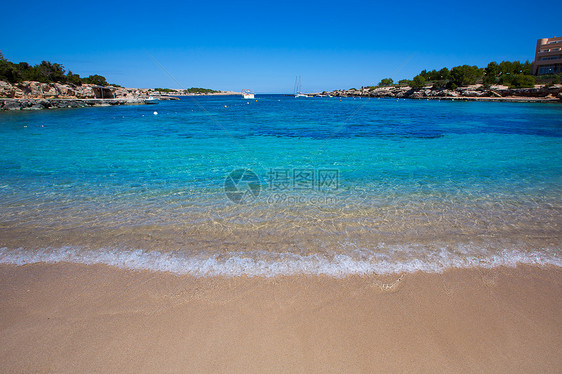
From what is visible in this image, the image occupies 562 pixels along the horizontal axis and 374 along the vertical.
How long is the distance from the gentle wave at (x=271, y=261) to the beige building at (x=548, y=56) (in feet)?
420

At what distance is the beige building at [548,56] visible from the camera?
91.2m

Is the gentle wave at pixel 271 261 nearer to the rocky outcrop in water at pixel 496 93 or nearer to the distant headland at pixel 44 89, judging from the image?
A: the distant headland at pixel 44 89

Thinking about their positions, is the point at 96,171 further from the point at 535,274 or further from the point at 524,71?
the point at 524,71

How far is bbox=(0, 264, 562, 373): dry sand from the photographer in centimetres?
253

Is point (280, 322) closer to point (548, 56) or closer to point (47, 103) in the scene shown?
point (47, 103)

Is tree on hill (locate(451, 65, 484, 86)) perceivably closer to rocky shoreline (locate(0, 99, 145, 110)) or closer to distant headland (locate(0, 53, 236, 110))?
distant headland (locate(0, 53, 236, 110))

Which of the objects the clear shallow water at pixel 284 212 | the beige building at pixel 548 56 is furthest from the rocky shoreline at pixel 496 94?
the clear shallow water at pixel 284 212

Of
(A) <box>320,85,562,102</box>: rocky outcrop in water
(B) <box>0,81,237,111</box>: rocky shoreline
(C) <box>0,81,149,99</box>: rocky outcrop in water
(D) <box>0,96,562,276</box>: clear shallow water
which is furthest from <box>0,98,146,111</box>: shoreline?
(A) <box>320,85,562,102</box>: rocky outcrop in water

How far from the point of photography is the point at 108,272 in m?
3.81

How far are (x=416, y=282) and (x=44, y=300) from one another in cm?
456

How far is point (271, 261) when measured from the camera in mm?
4098

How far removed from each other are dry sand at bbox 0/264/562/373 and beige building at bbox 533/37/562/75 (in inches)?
5089

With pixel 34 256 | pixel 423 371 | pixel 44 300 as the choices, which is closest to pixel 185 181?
pixel 34 256

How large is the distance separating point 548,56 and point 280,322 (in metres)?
137
